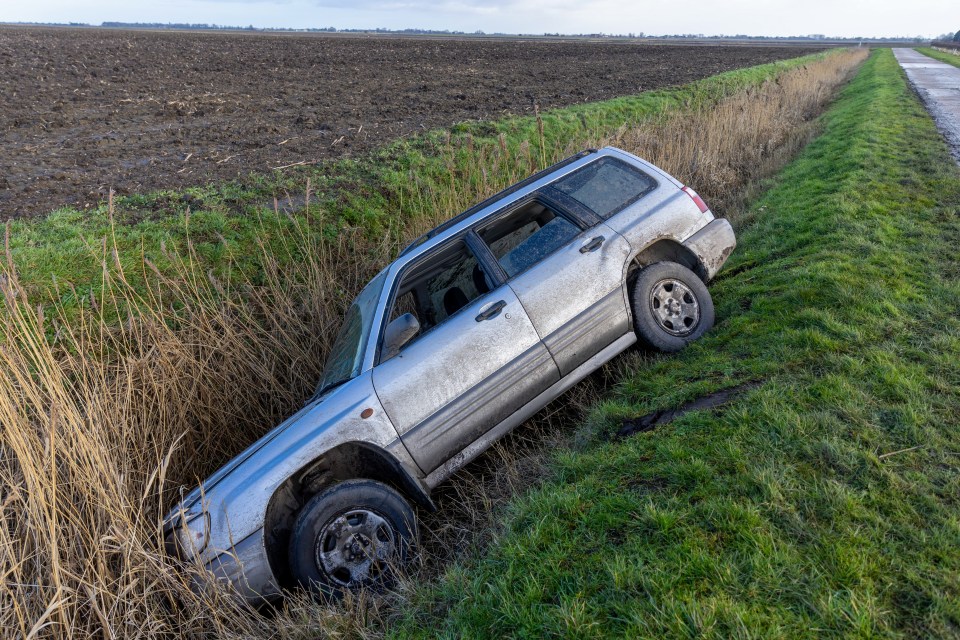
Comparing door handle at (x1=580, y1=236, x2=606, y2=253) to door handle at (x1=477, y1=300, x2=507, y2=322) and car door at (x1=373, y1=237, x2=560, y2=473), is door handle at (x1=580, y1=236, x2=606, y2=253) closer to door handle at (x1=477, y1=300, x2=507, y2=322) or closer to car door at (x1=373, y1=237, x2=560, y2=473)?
car door at (x1=373, y1=237, x2=560, y2=473)

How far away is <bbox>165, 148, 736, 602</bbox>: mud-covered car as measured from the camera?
3.65 metres

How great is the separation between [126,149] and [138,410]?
31.5 feet

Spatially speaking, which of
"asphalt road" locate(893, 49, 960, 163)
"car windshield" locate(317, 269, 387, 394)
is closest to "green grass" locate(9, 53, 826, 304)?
"car windshield" locate(317, 269, 387, 394)

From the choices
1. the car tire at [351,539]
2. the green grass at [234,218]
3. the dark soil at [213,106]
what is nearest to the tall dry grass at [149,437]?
the car tire at [351,539]

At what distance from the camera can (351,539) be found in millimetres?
3740

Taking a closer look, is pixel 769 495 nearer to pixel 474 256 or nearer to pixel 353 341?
pixel 474 256

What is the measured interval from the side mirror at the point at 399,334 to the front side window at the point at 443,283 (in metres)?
0.61

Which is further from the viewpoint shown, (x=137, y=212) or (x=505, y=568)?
(x=137, y=212)

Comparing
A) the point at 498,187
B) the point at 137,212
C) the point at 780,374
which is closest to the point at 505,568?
the point at 780,374

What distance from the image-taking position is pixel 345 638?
326 cm

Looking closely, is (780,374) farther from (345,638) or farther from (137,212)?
(137,212)

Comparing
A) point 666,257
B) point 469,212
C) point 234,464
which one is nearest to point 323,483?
point 234,464

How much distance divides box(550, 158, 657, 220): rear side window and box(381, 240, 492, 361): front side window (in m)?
1.02

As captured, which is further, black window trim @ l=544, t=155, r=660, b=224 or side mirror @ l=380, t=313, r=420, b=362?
black window trim @ l=544, t=155, r=660, b=224
